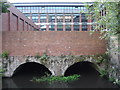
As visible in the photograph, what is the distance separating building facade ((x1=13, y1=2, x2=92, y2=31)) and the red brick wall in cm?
2906

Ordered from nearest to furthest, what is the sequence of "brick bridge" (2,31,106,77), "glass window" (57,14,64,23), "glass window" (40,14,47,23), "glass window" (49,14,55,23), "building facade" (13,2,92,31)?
"brick bridge" (2,31,106,77)
"building facade" (13,2,92,31)
"glass window" (57,14,64,23)
"glass window" (49,14,55,23)
"glass window" (40,14,47,23)

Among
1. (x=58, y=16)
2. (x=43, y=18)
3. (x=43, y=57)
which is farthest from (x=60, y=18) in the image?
(x=43, y=57)

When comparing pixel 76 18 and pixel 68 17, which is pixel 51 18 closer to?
pixel 68 17

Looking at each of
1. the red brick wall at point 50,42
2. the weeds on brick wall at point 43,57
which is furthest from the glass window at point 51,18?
the weeds on brick wall at point 43,57

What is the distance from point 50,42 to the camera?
1103 cm

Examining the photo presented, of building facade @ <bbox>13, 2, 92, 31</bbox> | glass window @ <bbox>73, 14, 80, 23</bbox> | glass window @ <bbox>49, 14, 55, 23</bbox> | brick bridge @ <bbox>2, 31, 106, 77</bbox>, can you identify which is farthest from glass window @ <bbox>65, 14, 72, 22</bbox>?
brick bridge @ <bbox>2, 31, 106, 77</bbox>

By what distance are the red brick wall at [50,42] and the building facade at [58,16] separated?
29064mm

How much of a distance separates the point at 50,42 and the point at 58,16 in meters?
30.4

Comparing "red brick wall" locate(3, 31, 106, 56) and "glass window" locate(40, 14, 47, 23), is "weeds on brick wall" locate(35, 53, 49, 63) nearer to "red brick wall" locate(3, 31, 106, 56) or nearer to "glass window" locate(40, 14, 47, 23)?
"red brick wall" locate(3, 31, 106, 56)

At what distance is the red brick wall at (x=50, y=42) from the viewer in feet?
36.1

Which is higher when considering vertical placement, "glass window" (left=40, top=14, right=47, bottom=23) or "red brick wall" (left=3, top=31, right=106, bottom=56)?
"glass window" (left=40, top=14, right=47, bottom=23)

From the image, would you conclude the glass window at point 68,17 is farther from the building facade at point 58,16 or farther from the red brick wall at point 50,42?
the red brick wall at point 50,42

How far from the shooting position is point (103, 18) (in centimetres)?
530

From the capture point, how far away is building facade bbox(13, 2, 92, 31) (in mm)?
39594
